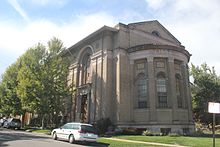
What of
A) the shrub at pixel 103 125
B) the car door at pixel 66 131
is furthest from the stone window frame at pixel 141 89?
the car door at pixel 66 131

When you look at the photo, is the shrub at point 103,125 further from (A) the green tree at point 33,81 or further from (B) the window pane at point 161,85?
(A) the green tree at point 33,81

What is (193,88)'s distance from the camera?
36.4 metres

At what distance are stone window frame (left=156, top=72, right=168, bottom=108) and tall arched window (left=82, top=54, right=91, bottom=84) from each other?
10211 mm

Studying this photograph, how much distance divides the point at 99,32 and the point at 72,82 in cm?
889

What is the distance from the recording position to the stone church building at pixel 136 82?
28250 millimetres

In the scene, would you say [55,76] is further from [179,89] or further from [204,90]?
[204,90]

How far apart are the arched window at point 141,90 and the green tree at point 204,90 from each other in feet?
32.6

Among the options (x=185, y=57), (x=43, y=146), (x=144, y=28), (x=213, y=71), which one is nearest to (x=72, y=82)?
(x=144, y=28)

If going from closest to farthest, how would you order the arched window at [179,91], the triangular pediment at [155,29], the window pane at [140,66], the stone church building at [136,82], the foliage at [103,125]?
the foliage at [103,125], the stone church building at [136,82], the arched window at [179,91], the window pane at [140,66], the triangular pediment at [155,29]

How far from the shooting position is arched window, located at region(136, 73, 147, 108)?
1147 inches

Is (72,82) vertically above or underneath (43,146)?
above

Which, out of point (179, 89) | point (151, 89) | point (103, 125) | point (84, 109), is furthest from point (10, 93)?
point (179, 89)

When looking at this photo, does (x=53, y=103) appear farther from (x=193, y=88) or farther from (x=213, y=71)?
(x=213, y=71)

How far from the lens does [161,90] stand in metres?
29.1
